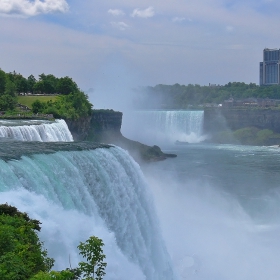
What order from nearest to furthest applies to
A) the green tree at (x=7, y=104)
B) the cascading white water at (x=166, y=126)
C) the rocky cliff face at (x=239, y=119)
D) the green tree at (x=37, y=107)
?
the green tree at (x=7, y=104), the green tree at (x=37, y=107), the rocky cliff face at (x=239, y=119), the cascading white water at (x=166, y=126)

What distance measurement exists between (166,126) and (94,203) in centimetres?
5218

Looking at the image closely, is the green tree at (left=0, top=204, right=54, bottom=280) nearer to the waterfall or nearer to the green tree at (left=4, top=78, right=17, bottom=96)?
the waterfall

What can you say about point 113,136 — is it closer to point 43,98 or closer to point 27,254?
Answer: point 43,98

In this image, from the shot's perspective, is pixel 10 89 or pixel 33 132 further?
pixel 10 89

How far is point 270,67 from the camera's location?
131m

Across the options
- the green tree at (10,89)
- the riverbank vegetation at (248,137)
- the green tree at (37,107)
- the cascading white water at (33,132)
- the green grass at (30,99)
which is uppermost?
the green tree at (10,89)

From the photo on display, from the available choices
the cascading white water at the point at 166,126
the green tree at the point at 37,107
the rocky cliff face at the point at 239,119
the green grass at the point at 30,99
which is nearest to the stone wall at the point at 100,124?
the green grass at the point at 30,99

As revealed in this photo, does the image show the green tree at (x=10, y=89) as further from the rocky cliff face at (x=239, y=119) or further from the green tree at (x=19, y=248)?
the green tree at (x=19, y=248)

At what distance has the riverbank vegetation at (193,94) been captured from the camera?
10762 cm

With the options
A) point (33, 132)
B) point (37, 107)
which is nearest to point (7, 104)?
point (37, 107)

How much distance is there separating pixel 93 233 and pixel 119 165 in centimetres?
536

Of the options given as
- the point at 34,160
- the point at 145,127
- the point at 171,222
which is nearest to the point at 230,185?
the point at 171,222

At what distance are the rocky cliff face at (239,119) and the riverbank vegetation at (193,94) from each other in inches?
1346

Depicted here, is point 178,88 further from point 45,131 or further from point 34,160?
point 34,160
